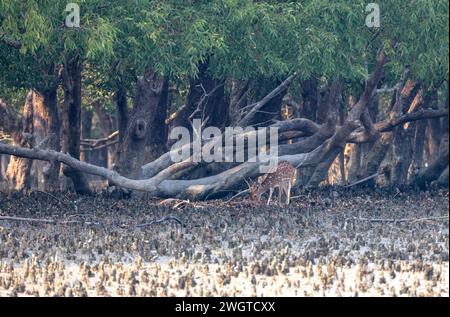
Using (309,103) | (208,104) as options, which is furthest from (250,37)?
(309,103)

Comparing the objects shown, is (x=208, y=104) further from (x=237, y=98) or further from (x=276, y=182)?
(x=276, y=182)

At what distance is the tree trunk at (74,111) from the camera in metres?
24.8

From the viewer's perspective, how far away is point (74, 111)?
2594cm

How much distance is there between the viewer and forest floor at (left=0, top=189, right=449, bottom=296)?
1320 centimetres

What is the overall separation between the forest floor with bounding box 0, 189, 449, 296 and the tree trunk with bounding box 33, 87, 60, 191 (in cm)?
283

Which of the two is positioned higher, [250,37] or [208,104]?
[250,37]

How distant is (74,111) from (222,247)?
32.9ft

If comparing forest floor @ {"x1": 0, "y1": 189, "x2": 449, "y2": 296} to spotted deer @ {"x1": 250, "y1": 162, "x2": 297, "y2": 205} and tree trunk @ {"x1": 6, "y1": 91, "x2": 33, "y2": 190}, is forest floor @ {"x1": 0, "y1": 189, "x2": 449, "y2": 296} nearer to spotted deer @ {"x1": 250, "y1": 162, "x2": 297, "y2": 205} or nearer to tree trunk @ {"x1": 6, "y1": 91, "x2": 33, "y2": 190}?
spotted deer @ {"x1": 250, "y1": 162, "x2": 297, "y2": 205}

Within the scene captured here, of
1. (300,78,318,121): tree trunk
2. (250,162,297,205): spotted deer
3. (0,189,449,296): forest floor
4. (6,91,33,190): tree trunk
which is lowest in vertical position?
(0,189,449,296): forest floor

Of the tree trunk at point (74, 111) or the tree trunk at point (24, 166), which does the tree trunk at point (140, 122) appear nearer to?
the tree trunk at point (74, 111)

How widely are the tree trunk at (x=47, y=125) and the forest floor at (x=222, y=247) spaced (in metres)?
2.83

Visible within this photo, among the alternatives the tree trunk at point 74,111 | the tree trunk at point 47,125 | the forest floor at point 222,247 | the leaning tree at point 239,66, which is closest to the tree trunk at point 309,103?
the leaning tree at point 239,66

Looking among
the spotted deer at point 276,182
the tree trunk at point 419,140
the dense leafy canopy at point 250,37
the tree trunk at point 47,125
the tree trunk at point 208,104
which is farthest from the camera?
the tree trunk at point 419,140

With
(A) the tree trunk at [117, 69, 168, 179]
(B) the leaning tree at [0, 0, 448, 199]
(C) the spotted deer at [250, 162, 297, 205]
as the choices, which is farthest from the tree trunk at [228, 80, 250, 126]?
(C) the spotted deer at [250, 162, 297, 205]
